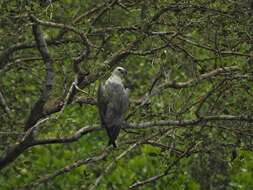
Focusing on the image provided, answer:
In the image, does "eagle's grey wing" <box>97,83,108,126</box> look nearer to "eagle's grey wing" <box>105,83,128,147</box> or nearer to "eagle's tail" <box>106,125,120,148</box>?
"eagle's grey wing" <box>105,83,128,147</box>

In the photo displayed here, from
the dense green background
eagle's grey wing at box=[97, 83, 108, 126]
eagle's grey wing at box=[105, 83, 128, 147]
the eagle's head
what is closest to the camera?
the dense green background

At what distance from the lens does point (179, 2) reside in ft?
28.2

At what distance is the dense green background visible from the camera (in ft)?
27.9

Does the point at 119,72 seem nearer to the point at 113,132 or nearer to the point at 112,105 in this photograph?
the point at 112,105

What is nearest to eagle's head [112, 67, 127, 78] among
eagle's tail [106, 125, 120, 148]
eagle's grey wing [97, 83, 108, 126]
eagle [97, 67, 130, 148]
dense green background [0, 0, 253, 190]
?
eagle [97, 67, 130, 148]

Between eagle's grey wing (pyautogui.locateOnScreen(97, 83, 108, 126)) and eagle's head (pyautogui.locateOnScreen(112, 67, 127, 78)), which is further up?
eagle's head (pyautogui.locateOnScreen(112, 67, 127, 78))

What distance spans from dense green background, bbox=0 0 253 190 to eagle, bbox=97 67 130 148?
14cm

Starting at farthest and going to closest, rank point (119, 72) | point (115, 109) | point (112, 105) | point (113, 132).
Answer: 1. point (119, 72)
2. point (112, 105)
3. point (115, 109)
4. point (113, 132)

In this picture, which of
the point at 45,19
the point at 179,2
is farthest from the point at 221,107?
the point at 45,19

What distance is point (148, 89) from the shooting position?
9.35 m

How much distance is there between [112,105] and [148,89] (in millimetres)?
503

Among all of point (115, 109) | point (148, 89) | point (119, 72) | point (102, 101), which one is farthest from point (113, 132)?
point (119, 72)

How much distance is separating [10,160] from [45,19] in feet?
6.45

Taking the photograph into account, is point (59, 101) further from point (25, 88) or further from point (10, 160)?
point (25, 88)
